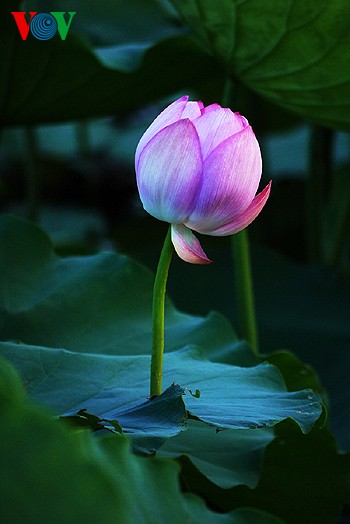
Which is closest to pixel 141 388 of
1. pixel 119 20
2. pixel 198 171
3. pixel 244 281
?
pixel 198 171

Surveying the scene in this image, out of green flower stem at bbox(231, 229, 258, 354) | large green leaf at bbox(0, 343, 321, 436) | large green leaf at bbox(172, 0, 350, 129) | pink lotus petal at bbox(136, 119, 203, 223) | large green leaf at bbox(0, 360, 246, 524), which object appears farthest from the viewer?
green flower stem at bbox(231, 229, 258, 354)

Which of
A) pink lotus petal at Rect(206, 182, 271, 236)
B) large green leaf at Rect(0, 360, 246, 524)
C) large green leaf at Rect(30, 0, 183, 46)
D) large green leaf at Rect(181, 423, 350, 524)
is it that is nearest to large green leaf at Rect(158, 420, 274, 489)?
large green leaf at Rect(181, 423, 350, 524)

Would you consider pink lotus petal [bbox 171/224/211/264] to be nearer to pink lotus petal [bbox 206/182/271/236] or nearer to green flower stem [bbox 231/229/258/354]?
pink lotus petal [bbox 206/182/271/236]

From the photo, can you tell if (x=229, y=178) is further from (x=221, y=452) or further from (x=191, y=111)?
(x=221, y=452)

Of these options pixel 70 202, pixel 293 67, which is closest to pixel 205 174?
pixel 293 67

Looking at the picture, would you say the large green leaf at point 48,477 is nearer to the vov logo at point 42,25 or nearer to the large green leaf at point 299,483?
the large green leaf at point 299,483

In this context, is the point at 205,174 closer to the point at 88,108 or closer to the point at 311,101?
the point at 311,101
